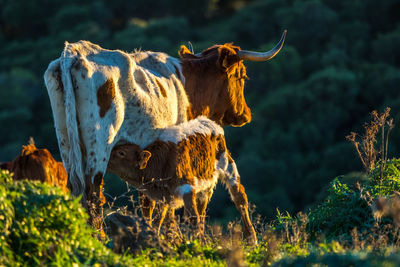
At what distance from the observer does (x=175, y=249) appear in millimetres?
5398

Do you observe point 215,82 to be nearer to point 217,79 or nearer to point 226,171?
point 217,79

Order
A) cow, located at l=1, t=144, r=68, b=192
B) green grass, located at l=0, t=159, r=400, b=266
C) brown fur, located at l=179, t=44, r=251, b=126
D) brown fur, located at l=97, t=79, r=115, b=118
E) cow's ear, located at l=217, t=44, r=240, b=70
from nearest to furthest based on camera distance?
green grass, located at l=0, t=159, r=400, b=266, brown fur, located at l=97, t=79, r=115, b=118, brown fur, located at l=179, t=44, r=251, b=126, cow's ear, located at l=217, t=44, r=240, b=70, cow, located at l=1, t=144, r=68, b=192

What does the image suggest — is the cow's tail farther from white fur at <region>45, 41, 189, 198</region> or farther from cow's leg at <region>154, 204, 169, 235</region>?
cow's leg at <region>154, 204, 169, 235</region>

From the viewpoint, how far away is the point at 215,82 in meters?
8.08

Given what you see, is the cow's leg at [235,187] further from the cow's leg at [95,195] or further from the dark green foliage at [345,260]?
the dark green foliage at [345,260]

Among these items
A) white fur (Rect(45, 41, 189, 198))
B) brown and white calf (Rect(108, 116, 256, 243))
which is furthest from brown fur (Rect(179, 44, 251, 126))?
white fur (Rect(45, 41, 189, 198))

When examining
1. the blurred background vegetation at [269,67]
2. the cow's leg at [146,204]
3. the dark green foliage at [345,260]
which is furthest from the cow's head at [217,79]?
the blurred background vegetation at [269,67]

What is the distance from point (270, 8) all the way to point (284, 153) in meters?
25.8

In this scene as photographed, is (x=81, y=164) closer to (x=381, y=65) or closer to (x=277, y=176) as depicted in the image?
(x=277, y=176)

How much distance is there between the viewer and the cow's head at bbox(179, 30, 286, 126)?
307 inches

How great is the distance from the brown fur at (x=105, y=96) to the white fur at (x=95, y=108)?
3cm

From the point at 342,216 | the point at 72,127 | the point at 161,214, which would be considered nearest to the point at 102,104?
the point at 72,127

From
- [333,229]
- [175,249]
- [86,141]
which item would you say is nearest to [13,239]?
[175,249]

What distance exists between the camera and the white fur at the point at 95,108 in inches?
241
